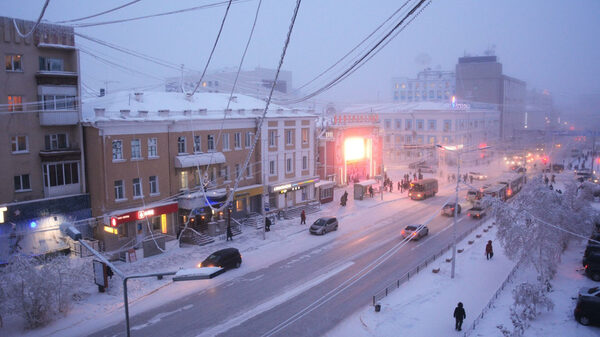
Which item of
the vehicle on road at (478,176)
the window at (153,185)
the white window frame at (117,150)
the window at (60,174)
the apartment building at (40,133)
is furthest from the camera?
the vehicle on road at (478,176)

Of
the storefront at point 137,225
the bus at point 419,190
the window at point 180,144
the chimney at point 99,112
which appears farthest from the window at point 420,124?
the chimney at point 99,112

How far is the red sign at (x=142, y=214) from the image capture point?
2877cm

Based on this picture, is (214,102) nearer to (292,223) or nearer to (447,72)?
(292,223)

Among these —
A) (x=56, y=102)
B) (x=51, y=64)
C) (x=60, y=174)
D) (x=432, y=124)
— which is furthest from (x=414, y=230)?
(x=432, y=124)

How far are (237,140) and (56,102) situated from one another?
1439 cm

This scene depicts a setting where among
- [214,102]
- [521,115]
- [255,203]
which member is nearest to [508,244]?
[255,203]

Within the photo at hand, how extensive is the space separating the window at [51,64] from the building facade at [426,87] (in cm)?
12612

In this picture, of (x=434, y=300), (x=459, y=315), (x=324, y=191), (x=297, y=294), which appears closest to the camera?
(x=459, y=315)

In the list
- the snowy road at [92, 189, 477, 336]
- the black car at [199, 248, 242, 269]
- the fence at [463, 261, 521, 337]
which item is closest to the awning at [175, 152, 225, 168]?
the black car at [199, 248, 242, 269]

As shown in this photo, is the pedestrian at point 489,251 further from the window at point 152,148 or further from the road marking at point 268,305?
the window at point 152,148

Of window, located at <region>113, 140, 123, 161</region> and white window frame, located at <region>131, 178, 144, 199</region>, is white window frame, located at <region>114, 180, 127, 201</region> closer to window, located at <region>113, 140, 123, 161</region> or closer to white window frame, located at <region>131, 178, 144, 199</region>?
white window frame, located at <region>131, 178, 144, 199</region>

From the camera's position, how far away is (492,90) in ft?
372

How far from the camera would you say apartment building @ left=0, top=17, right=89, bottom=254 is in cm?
2702

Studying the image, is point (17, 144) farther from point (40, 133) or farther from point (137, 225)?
point (137, 225)
